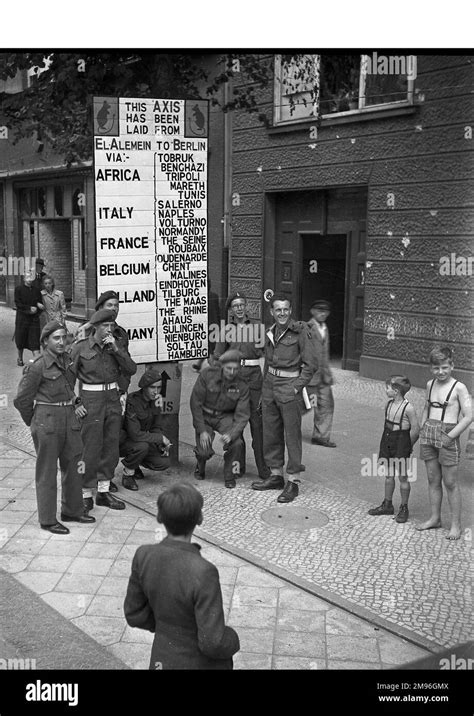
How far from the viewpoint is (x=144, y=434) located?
6.56m

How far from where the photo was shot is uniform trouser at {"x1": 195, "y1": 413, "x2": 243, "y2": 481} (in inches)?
257

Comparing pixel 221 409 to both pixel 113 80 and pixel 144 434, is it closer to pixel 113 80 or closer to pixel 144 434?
pixel 144 434

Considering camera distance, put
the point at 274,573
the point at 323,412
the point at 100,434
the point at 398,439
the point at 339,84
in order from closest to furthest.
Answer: the point at 274,573
the point at 398,439
the point at 100,434
the point at 339,84
the point at 323,412

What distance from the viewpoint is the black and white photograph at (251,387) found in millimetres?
4078

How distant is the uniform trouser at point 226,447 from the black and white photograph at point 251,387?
0.8 inches

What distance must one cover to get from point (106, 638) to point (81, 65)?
4221 mm

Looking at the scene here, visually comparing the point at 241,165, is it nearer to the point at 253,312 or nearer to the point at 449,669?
the point at 253,312

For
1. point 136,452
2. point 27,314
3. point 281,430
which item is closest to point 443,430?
point 281,430

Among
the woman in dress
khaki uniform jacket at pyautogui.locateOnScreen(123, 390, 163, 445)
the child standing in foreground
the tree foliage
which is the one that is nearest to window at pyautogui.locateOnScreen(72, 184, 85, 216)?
the woman in dress

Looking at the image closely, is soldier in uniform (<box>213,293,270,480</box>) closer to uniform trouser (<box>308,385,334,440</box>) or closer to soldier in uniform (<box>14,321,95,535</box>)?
uniform trouser (<box>308,385,334,440</box>)

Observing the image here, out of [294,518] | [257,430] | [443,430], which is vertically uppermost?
[443,430]

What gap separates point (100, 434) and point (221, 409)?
1.09m

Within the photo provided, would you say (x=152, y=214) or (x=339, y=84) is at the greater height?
(x=339, y=84)

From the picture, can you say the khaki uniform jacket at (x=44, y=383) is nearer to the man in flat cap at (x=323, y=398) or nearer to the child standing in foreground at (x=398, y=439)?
the child standing in foreground at (x=398, y=439)
